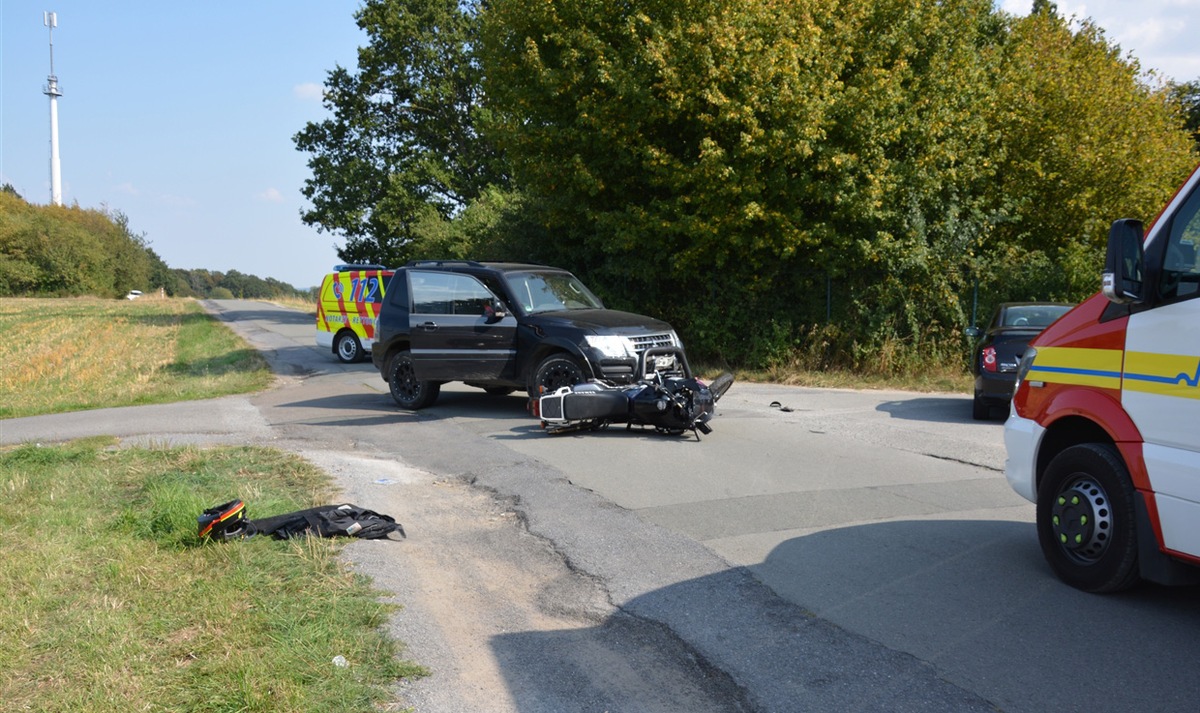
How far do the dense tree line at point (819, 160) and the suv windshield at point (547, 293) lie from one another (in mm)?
4884

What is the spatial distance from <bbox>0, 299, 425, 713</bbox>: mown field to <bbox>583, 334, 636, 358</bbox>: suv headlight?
3.65 meters

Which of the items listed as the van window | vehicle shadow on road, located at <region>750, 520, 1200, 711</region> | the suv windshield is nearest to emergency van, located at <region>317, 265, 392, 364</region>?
the suv windshield

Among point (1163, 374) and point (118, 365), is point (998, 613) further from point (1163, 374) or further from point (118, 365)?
point (118, 365)

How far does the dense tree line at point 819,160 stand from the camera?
17344 mm

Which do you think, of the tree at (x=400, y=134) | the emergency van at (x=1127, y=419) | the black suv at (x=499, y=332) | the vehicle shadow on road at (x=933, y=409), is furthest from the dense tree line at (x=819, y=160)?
the tree at (x=400, y=134)

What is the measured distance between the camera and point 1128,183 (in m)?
19.3

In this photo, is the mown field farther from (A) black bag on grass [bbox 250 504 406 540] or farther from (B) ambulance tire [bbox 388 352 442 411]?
(B) ambulance tire [bbox 388 352 442 411]

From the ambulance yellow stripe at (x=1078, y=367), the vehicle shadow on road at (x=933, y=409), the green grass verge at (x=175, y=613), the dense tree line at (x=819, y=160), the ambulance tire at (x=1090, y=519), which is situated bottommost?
the green grass verge at (x=175, y=613)

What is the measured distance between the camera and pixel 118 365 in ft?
77.3

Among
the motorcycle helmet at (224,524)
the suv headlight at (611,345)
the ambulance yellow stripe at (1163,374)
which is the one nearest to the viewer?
the ambulance yellow stripe at (1163,374)

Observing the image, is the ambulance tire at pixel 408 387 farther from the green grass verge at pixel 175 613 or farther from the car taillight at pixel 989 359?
the car taillight at pixel 989 359

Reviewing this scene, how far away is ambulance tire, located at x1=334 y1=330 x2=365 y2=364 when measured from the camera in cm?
2250

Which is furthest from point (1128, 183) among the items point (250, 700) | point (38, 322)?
point (38, 322)

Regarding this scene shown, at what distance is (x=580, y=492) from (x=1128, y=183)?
633 inches
